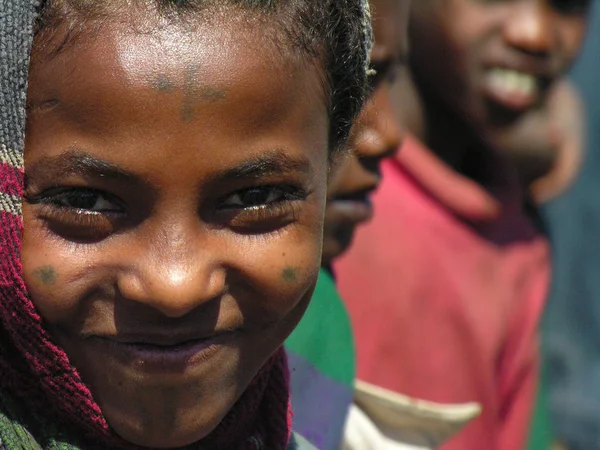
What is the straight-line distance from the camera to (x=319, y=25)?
1.17 m

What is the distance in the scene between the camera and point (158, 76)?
1035mm

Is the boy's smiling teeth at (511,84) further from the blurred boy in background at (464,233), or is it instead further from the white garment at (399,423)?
the white garment at (399,423)

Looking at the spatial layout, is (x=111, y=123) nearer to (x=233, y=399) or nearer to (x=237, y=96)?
(x=237, y=96)

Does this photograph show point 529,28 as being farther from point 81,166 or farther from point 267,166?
point 81,166

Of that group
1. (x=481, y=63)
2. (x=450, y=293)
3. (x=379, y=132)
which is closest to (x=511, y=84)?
(x=481, y=63)

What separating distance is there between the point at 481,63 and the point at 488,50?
4 cm

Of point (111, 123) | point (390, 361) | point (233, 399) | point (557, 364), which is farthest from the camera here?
point (557, 364)

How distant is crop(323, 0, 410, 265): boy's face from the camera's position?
1.77 m

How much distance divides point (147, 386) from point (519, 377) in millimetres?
1741

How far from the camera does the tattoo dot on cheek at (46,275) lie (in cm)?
107

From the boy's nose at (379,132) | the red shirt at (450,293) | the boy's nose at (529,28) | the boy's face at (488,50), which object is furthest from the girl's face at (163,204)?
the boy's nose at (529,28)

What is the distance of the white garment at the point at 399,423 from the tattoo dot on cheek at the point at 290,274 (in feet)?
2.15

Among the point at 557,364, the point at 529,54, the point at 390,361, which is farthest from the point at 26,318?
the point at 557,364

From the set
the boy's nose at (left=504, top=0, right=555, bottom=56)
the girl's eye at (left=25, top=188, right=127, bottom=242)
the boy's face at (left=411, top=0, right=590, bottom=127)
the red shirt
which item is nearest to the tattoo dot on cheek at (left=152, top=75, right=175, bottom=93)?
the girl's eye at (left=25, top=188, right=127, bottom=242)
